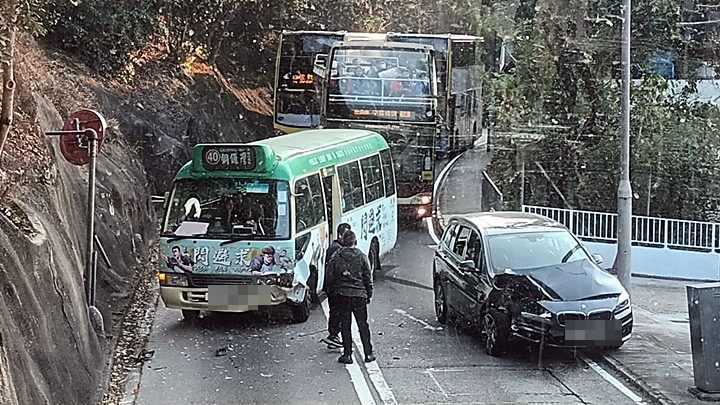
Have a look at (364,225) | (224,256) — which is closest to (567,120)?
(364,225)

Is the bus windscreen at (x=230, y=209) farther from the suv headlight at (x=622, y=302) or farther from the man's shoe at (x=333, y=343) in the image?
the suv headlight at (x=622, y=302)

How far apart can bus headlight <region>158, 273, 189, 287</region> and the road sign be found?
2205 mm

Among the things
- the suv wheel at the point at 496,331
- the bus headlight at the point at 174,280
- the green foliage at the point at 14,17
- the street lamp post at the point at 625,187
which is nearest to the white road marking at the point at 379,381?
the suv wheel at the point at 496,331

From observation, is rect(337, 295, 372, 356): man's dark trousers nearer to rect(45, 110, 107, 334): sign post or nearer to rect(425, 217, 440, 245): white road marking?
rect(45, 110, 107, 334): sign post

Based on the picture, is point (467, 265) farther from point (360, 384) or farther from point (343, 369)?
point (360, 384)

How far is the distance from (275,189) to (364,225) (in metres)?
3.53

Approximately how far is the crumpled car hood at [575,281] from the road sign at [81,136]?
16.2ft

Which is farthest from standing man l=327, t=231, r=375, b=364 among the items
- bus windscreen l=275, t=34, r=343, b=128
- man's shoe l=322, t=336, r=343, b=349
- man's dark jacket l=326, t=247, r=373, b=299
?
bus windscreen l=275, t=34, r=343, b=128

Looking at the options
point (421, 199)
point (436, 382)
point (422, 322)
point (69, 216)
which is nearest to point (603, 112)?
point (421, 199)

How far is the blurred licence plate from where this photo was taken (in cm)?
988

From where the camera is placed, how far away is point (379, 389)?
9.25m

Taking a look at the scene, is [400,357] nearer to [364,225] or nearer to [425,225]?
[364,225]

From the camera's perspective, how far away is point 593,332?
10.0m

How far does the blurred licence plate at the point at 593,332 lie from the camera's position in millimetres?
9883
